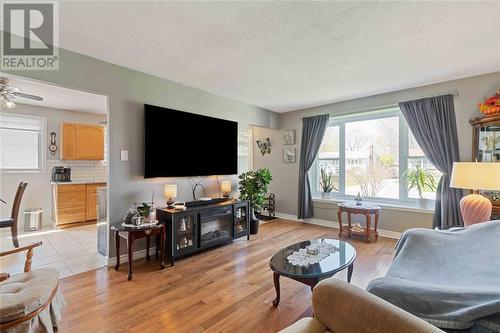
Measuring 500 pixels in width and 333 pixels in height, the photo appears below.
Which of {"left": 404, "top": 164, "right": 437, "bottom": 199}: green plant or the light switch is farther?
{"left": 404, "top": 164, "right": 437, "bottom": 199}: green plant

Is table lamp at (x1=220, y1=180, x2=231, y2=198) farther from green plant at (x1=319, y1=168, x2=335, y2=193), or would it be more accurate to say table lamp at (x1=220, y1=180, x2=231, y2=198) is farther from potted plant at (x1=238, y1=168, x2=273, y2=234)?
green plant at (x1=319, y1=168, x2=335, y2=193)

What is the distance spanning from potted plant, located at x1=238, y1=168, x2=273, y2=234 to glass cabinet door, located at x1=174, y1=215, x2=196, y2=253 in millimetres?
1266

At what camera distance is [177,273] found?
2.62m

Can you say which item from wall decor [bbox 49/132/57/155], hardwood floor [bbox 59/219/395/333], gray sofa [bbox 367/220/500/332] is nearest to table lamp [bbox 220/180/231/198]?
hardwood floor [bbox 59/219/395/333]

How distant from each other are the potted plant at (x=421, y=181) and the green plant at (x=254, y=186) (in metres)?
2.38

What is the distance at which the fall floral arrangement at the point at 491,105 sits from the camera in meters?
2.83

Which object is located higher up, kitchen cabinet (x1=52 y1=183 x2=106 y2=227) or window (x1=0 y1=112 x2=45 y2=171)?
window (x1=0 y1=112 x2=45 y2=171)

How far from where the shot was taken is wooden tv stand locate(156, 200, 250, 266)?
2.89 meters

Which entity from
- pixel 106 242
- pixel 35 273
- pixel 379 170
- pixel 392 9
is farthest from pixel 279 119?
pixel 35 273

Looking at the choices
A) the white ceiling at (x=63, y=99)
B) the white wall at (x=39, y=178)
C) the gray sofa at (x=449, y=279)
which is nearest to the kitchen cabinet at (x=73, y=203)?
the white wall at (x=39, y=178)

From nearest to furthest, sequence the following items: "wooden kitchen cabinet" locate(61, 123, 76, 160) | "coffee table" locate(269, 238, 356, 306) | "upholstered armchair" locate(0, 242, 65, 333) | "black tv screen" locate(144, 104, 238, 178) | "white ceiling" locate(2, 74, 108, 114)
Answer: "upholstered armchair" locate(0, 242, 65, 333) < "coffee table" locate(269, 238, 356, 306) < "black tv screen" locate(144, 104, 238, 178) < "white ceiling" locate(2, 74, 108, 114) < "wooden kitchen cabinet" locate(61, 123, 76, 160)

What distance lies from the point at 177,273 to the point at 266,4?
9.05 feet

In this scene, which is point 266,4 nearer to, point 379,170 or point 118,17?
point 118,17

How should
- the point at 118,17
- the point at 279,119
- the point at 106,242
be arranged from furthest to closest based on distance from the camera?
the point at 279,119 < the point at 106,242 < the point at 118,17
